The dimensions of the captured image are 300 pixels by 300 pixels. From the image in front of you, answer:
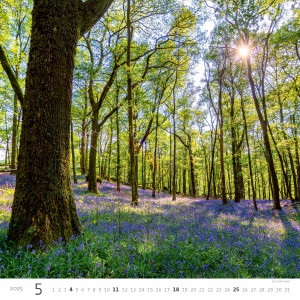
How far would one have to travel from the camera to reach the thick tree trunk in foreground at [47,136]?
269cm

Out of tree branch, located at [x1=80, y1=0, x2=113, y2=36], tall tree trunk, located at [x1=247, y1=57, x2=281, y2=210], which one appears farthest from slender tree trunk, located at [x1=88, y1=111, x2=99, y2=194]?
tall tree trunk, located at [x1=247, y1=57, x2=281, y2=210]

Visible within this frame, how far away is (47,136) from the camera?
9.27 ft

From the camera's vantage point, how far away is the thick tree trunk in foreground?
2.69 m

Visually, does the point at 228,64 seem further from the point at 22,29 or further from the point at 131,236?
the point at 22,29

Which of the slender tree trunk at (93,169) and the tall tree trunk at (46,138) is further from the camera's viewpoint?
the slender tree trunk at (93,169)

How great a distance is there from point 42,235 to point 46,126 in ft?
6.09

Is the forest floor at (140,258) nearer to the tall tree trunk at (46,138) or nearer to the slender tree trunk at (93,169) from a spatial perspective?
the tall tree trunk at (46,138)

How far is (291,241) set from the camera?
5.08 meters
